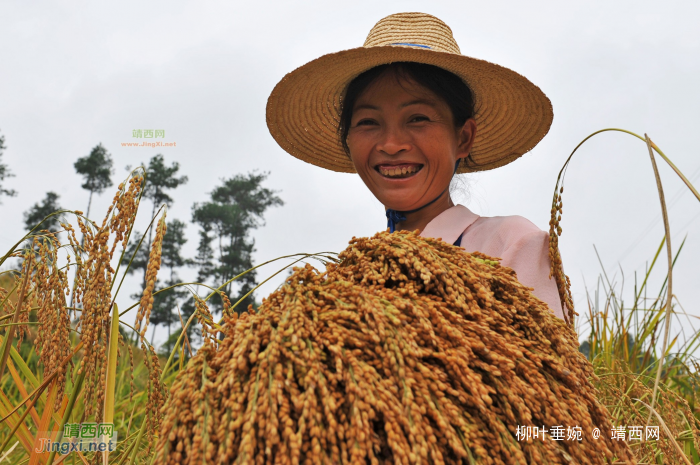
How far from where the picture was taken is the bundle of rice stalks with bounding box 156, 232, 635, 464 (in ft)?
3.16

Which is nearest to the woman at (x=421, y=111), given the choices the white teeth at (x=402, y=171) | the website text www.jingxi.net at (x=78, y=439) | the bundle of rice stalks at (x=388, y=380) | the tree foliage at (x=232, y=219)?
the white teeth at (x=402, y=171)

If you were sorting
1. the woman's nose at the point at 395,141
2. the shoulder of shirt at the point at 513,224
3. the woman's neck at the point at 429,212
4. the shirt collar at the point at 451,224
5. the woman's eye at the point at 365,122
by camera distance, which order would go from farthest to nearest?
the woman's neck at the point at 429,212, the woman's eye at the point at 365,122, the woman's nose at the point at 395,141, the shirt collar at the point at 451,224, the shoulder of shirt at the point at 513,224

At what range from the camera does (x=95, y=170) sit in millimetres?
40969

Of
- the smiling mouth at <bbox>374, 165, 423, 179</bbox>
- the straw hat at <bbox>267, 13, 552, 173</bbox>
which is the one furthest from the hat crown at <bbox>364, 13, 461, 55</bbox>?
the smiling mouth at <bbox>374, 165, 423, 179</bbox>

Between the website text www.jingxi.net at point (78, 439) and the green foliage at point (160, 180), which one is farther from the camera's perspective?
the green foliage at point (160, 180)

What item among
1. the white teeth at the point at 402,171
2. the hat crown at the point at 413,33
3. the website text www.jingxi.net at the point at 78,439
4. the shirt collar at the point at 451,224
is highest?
the hat crown at the point at 413,33

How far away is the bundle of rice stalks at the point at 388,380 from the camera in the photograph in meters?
0.96

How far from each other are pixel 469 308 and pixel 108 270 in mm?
925

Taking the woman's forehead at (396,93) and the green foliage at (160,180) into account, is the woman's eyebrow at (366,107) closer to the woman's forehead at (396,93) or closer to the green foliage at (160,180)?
the woman's forehead at (396,93)

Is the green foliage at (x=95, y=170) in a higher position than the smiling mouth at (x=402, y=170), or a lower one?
higher

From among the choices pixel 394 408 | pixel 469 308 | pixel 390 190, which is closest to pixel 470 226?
→ pixel 390 190

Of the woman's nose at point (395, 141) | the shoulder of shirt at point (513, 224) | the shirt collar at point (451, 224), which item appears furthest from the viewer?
the woman's nose at point (395, 141)

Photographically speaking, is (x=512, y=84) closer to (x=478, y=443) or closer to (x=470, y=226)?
(x=470, y=226)

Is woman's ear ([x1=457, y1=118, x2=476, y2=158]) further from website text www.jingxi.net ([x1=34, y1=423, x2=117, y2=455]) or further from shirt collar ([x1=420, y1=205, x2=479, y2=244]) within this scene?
website text www.jingxi.net ([x1=34, y1=423, x2=117, y2=455])
